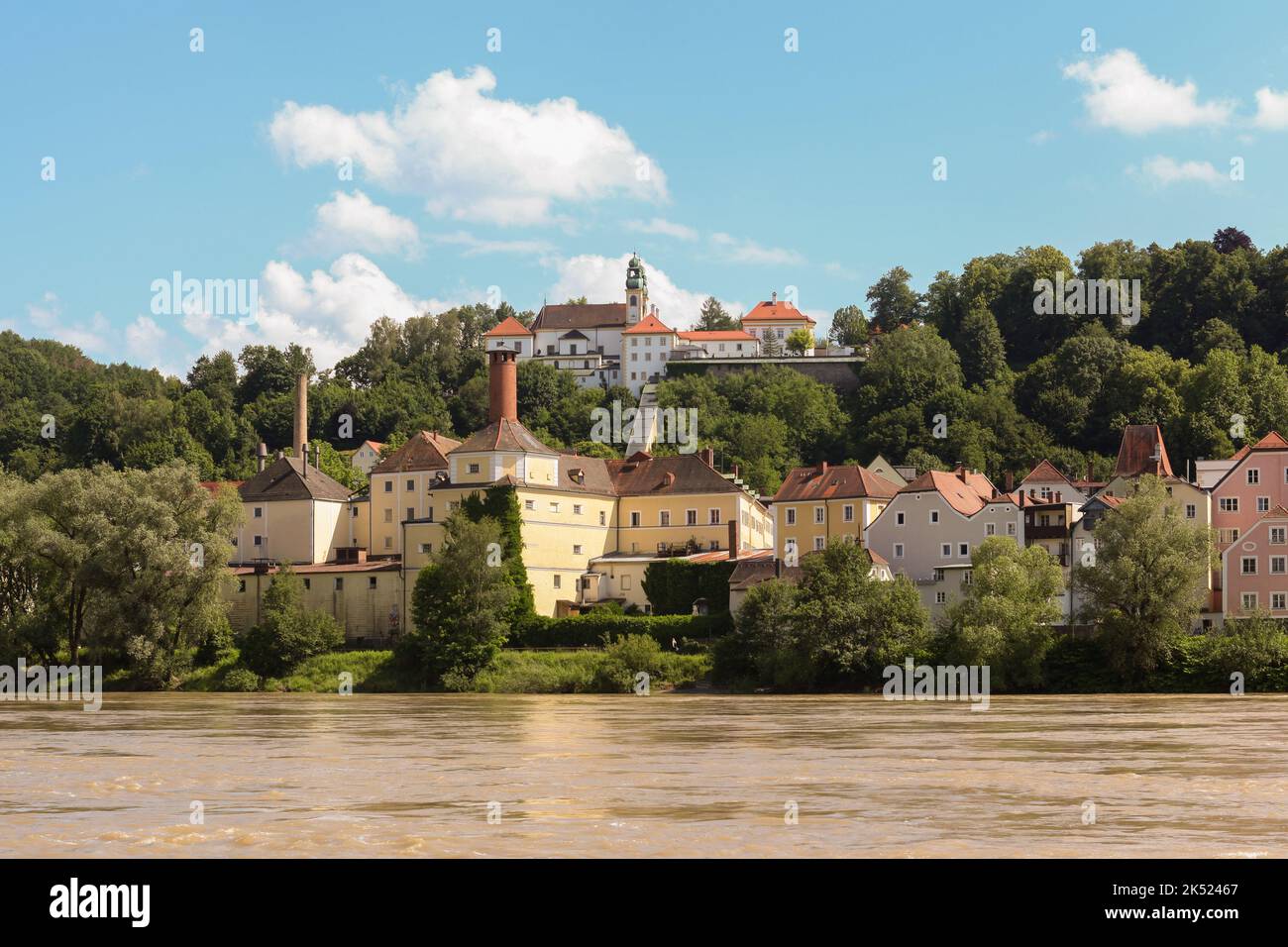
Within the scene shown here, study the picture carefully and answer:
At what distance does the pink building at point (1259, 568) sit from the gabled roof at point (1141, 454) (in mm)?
18972

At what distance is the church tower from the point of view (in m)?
181

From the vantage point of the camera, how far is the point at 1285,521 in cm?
7256

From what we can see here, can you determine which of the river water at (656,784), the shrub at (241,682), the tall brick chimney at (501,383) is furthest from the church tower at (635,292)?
the river water at (656,784)

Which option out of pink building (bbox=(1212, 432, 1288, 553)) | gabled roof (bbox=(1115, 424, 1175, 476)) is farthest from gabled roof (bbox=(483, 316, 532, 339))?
pink building (bbox=(1212, 432, 1288, 553))

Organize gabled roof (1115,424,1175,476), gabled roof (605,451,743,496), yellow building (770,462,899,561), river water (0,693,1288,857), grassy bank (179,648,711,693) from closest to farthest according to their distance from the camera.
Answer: river water (0,693,1288,857), grassy bank (179,648,711,693), yellow building (770,462,899,561), gabled roof (605,451,743,496), gabled roof (1115,424,1175,476)

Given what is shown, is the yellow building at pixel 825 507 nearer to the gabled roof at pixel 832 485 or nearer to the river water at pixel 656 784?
the gabled roof at pixel 832 485

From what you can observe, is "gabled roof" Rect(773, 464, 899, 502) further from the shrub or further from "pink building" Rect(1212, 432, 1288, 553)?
the shrub

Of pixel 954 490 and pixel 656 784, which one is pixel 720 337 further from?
pixel 656 784

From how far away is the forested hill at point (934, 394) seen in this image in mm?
126625

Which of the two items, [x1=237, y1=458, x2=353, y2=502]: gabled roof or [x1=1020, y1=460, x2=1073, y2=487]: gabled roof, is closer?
[x1=237, y1=458, x2=353, y2=502]: gabled roof

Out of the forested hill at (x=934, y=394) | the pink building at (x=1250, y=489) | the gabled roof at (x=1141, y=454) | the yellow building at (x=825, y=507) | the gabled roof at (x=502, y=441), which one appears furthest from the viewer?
the forested hill at (x=934, y=394)

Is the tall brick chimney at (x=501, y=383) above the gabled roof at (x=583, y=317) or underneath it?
underneath

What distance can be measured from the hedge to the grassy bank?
142 centimetres
